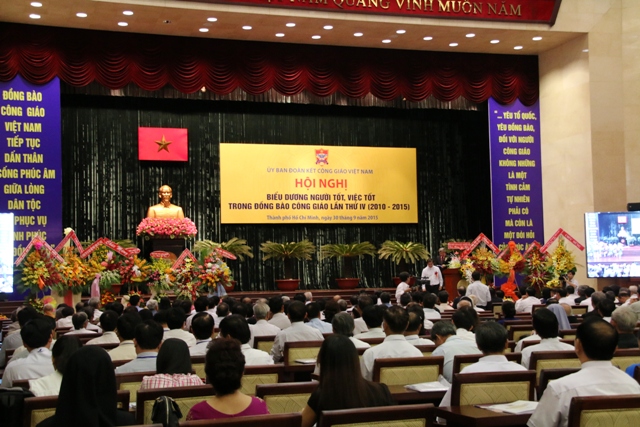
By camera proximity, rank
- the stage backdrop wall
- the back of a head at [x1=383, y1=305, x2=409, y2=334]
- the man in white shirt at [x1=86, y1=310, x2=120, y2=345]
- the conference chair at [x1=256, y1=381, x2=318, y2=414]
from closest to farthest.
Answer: the conference chair at [x1=256, y1=381, x2=318, y2=414]
the back of a head at [x1=383, y1=305, x2=409, y2=334]
the man in white shirt at [x1=86, y1=310, x2=120, y2=345]
the stage backdrop wall

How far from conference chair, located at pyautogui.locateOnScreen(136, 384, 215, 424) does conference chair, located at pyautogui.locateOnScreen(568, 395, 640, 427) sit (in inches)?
61.5

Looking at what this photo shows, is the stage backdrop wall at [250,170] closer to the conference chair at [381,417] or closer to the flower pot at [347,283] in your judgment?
the flower pot at [347,283]

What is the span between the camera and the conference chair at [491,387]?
12.2ft

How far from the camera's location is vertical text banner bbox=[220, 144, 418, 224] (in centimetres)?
1641

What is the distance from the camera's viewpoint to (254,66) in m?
15.3

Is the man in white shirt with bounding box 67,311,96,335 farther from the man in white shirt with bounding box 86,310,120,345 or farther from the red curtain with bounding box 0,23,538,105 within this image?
the red curtain with bounding box 0,23,538,105

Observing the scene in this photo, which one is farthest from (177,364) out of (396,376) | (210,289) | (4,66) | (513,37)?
(513,37)

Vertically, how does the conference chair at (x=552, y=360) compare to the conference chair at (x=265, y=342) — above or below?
above

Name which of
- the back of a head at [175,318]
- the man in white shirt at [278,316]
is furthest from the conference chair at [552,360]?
the man in white shirt at [278,316]

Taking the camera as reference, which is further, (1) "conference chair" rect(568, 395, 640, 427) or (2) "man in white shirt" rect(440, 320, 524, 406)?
(2) "man in white shirt" rect(440, 320, 524, 406)

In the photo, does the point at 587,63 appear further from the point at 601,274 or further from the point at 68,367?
the point at 68,367

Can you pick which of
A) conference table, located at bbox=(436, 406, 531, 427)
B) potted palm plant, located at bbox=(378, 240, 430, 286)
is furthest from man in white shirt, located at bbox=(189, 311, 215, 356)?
potted palm plant, located at bbox=(378, 240, 430, 286)

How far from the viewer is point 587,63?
50.4 ft

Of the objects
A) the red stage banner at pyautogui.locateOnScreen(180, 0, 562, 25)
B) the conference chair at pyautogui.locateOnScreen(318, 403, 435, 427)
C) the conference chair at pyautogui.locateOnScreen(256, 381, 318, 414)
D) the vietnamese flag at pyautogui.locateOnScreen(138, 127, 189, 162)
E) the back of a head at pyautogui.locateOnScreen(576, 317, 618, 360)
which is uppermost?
the red stage banner at pyautogui.locateOnScreen(180, 0, 562, 25)
